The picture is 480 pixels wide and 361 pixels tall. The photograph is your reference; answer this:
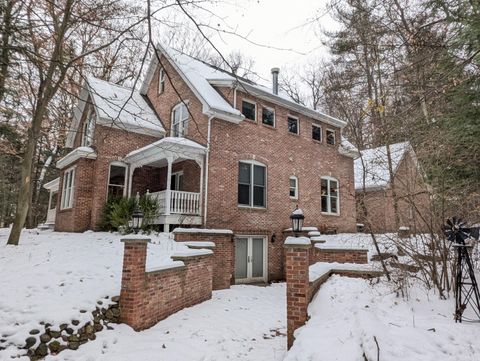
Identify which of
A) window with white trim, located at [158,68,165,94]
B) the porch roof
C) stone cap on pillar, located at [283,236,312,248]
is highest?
window with white trim, located at [158,68,165,94]

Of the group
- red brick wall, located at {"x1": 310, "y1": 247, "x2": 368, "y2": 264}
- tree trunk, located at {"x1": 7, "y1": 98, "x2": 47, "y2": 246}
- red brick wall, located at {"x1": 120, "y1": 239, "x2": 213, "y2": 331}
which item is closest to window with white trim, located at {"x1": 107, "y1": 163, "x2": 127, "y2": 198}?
tree trunk, located at {"x1": 7, "y1": 98, "x2": 47, "y2": 246}

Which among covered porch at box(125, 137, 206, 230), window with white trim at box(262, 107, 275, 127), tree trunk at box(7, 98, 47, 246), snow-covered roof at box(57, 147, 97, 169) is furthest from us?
window with white trim at box(262, 107, 275, 127)

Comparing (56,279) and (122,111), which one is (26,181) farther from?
(56,279)

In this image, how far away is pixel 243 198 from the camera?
1317cm

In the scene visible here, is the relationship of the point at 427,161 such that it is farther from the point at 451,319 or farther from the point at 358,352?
the point at 358,352

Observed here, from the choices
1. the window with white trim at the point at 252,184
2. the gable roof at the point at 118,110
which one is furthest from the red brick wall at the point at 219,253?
the gable roof at the point at 118,110

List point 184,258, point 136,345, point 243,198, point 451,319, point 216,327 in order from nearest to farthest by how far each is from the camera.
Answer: point 451,319 < point 136,345 < point 216,327 < point 184,258 < point 243,198

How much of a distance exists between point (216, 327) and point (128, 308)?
1.78 m

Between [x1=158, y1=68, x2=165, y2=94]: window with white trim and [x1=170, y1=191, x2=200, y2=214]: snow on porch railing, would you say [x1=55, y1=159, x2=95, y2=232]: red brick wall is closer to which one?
[x1=170, y1=191, x2=200, y2=214]: snow on porch railing

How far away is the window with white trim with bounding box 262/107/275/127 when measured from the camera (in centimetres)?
1462

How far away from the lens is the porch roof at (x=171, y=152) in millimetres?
11102

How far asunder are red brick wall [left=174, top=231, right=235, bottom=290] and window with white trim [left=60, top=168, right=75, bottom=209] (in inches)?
260

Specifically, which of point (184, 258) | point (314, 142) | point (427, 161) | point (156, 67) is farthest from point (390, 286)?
point (156, 67)

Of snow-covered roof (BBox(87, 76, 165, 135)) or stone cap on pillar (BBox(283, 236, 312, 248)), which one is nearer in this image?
stone cap on pillar (BBox(283, 236, 312, 248))
